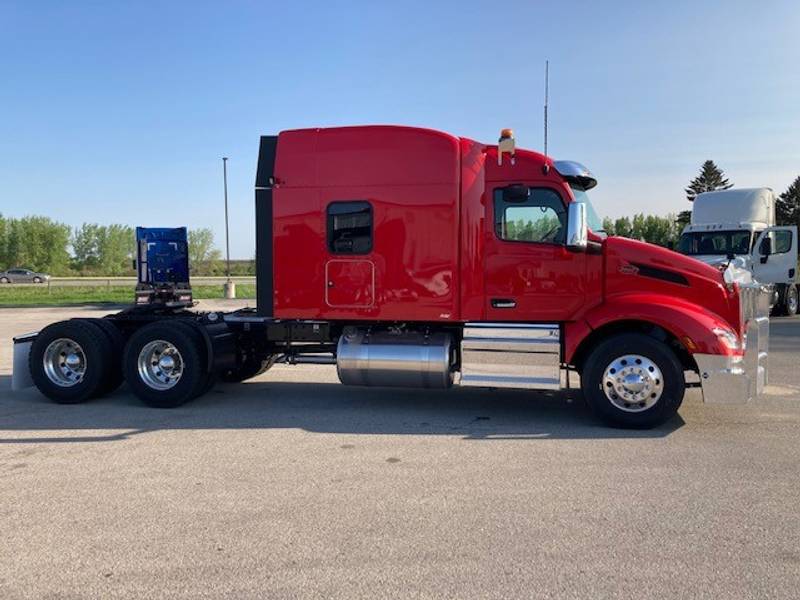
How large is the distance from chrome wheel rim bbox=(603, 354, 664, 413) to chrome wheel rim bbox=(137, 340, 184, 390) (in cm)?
494

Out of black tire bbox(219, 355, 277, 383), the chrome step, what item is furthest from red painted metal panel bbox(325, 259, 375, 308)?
black tire bbox(219, 355, 277, 383)

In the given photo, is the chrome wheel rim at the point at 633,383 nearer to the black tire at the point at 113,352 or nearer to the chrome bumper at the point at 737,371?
the chrome bumper at the point at 737,371

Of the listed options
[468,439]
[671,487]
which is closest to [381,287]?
[468,439]

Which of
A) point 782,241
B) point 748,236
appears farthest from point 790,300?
point 748,236

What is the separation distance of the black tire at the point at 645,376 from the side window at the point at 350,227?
2771 mm

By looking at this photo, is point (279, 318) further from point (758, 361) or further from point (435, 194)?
point (758, 361)

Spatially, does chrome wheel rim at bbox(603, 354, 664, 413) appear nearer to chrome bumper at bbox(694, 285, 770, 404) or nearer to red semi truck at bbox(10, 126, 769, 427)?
red semi truck at bbox(10, 126, 769, 427)

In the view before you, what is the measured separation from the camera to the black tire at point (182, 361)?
7.42m

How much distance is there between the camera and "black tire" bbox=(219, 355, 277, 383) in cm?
873

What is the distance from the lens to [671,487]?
4645 mm

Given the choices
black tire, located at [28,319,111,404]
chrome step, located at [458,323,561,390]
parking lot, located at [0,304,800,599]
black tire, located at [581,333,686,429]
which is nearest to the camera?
parking lot, located at [0,304,800,599]

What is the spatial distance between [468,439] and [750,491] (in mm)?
2392

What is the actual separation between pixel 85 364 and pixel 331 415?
10.6 ft

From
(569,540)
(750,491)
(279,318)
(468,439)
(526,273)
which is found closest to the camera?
(569,540)
